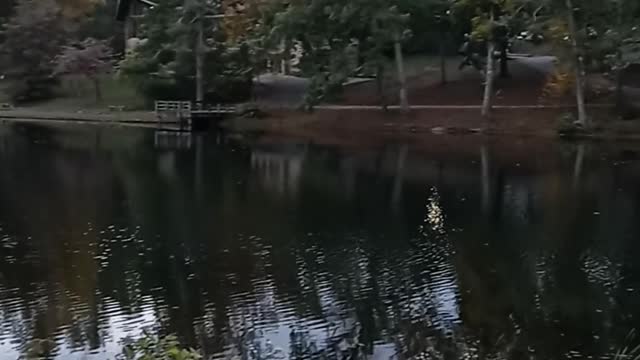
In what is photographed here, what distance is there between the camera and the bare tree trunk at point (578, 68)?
124ft

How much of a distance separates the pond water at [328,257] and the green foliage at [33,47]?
22835mm

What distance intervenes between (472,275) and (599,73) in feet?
96.7

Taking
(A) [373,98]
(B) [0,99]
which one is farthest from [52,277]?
(B) [0,99]

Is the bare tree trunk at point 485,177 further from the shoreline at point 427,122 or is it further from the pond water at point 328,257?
the shoreline at point 427,122

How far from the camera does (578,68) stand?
1537 inches

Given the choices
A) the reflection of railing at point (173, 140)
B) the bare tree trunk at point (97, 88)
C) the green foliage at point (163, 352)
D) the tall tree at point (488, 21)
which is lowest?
the reflection of railing at point (173, 140)

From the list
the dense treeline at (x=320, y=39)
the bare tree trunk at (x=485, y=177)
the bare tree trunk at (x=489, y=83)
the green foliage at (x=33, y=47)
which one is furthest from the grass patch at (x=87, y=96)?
the bare tree trunk at (x=485, y=177)

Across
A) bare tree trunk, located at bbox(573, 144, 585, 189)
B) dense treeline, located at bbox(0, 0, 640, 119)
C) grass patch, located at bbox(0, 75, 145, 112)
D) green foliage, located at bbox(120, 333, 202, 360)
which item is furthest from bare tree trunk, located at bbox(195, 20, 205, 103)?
green foliage, located at bbox(120, 333, 202, 360)

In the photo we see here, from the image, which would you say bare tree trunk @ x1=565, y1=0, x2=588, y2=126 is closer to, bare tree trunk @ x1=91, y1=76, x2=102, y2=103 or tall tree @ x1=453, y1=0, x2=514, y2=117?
tall tree @ x1=453, y1=0, x2=514, y2=117

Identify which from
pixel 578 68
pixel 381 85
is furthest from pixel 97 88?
pixel 578 68

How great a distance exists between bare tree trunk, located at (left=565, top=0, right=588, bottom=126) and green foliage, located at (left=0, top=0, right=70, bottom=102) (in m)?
30.5

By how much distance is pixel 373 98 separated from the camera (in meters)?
48.8

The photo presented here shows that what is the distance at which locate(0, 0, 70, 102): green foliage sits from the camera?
182 feet

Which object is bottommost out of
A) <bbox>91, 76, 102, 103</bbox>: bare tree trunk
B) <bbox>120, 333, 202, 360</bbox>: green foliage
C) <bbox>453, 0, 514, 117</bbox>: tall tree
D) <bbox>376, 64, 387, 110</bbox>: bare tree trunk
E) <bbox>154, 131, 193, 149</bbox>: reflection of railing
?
<bbox>154, 131, 193, 149</bbox>: reflection of railing
